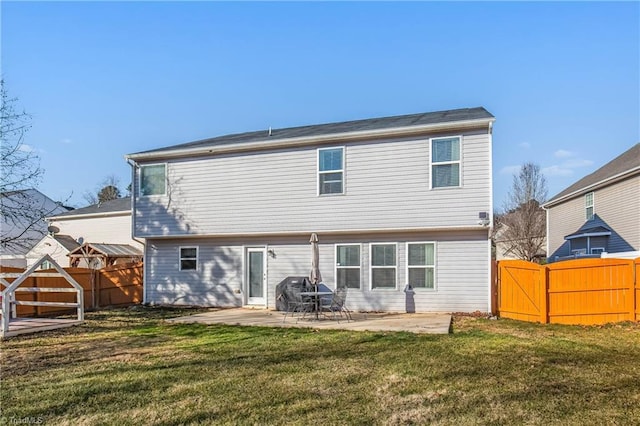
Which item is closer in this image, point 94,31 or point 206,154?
point 94,31

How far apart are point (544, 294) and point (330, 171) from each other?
6636mm

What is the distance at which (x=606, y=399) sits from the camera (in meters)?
4.87

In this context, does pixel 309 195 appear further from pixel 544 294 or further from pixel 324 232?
pixel 544 294

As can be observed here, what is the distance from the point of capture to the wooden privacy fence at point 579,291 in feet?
33.1

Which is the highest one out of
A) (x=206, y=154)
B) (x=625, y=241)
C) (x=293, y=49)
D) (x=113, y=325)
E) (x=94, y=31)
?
(x=293, y=49)

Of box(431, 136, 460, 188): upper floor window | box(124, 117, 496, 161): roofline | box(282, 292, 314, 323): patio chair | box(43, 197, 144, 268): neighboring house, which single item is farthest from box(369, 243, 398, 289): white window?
box(43, 197, 144, 268): neighboring house

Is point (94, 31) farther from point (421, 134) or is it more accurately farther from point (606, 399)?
point (606, 399)

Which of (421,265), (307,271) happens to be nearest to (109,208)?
(307,271)

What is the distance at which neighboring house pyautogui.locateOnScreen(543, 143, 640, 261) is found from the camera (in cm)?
1739

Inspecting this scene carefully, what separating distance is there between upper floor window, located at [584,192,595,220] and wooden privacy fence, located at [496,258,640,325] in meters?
12.4

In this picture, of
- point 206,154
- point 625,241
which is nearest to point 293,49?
point 206,154

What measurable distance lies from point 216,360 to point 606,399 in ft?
17.5

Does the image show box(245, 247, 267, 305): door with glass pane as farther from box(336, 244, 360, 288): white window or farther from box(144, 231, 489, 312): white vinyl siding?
box(336, 244, 360, 288): white window

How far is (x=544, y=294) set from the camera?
1058cm
